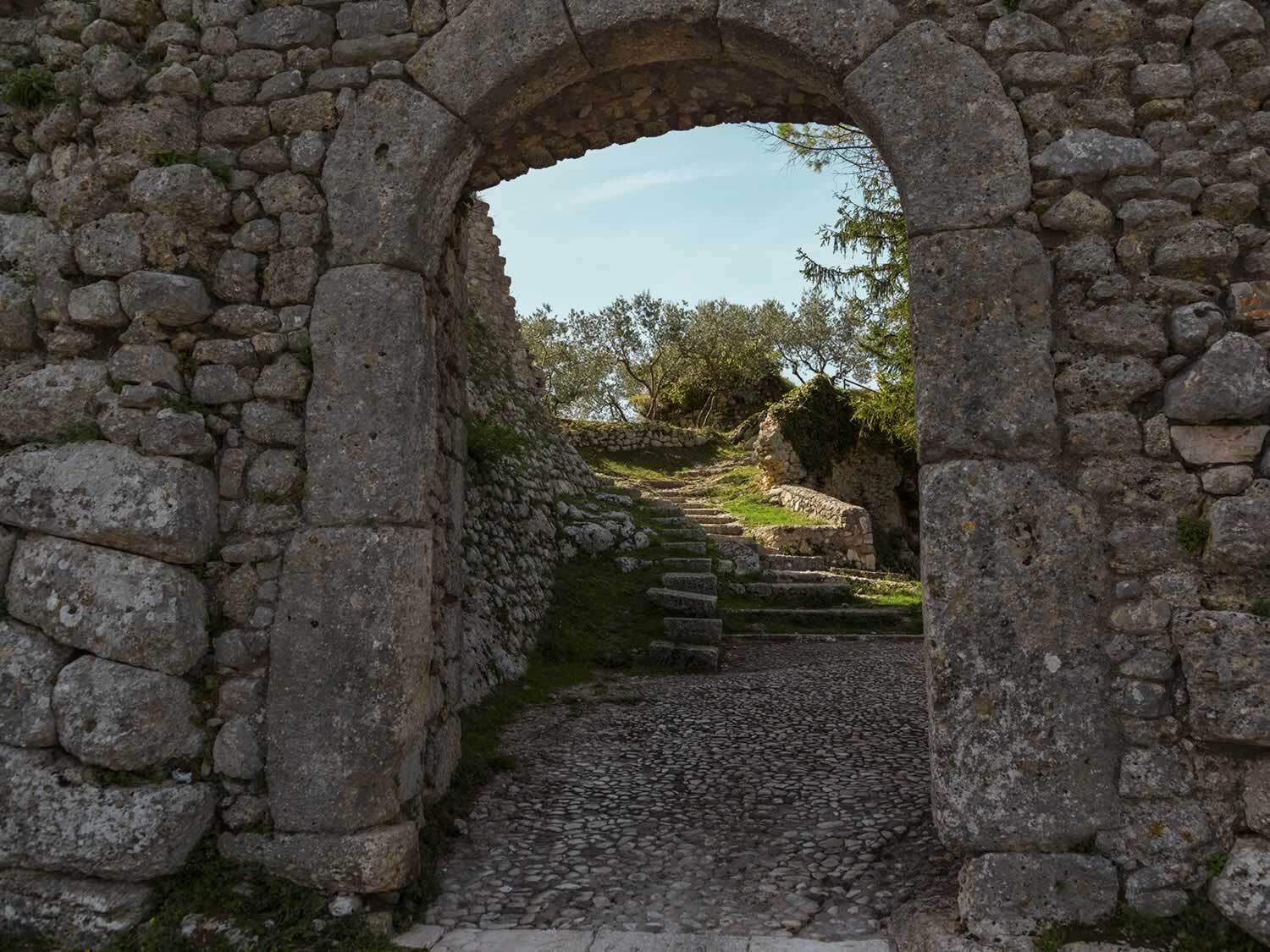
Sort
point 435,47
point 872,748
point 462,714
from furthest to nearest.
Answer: point 462,714 → point 872,748 → point 435,47

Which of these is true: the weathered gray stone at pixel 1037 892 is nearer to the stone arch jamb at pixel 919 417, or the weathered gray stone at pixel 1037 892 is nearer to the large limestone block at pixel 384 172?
the stone arch jamb at pixel 919 417

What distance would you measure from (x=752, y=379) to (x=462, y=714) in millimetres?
19934

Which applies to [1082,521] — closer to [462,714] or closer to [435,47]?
[435,47]

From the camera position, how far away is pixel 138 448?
3414mm

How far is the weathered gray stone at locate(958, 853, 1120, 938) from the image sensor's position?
271 centimetres

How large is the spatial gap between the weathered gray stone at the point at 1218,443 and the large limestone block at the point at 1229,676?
540 mm

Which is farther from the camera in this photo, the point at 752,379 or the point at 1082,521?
the point at 752,379

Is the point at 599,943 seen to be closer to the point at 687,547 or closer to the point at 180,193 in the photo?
the point at 180,193

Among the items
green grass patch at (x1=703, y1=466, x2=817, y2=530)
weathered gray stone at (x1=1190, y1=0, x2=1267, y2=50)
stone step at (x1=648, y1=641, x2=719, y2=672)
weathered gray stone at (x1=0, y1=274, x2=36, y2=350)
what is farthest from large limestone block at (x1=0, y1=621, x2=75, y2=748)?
green grass patch at (x1=703, y1=466, x2=817, y2=530)

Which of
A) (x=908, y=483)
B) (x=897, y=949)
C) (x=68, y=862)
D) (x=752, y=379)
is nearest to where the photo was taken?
(x=897, y=949)

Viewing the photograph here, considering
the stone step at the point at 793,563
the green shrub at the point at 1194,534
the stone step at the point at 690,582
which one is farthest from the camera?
the stone step at the point at 793,563

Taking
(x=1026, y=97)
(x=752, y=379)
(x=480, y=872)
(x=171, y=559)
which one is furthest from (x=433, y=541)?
(x=752, y=379)

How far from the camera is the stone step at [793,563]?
39.9 feet

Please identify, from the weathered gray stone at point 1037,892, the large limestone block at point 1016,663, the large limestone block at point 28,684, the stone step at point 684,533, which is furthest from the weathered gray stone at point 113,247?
the stone step at point 684,533
